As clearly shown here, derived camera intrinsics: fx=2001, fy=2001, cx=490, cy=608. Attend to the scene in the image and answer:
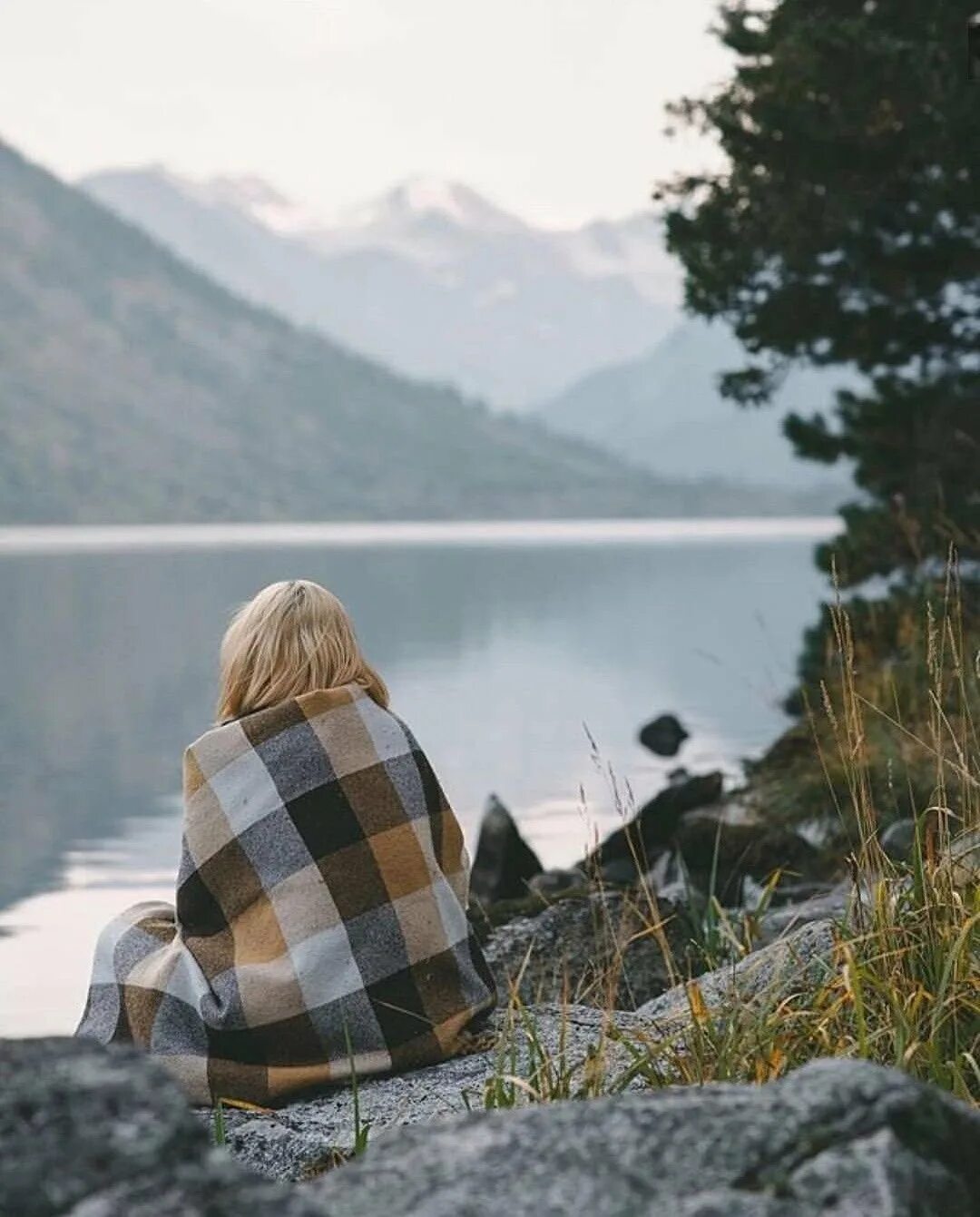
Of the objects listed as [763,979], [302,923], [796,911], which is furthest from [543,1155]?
[796,911]

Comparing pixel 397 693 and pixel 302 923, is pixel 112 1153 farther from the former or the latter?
pixel 397 693

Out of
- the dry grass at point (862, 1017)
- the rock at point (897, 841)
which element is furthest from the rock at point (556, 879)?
the dry grass at point (862, 1017)

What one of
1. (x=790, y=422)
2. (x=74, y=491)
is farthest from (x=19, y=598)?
(x=74, y=491)

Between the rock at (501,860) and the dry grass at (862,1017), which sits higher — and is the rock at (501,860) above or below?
below

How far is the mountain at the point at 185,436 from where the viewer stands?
533 feet

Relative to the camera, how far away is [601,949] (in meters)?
A: 6.01

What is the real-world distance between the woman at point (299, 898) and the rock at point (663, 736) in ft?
51.7

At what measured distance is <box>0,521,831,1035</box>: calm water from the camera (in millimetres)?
13164

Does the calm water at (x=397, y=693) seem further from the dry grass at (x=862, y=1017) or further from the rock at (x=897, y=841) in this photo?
the dry grass at (x=862, y=1017)

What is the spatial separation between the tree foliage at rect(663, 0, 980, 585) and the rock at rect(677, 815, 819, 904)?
12.1 ft

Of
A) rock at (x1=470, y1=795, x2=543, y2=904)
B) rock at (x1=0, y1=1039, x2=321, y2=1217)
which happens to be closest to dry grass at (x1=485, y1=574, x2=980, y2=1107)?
rock at (x1=0, y1=1039, x2=321, y2=1217)

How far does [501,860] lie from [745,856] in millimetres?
1342

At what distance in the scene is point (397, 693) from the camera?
84.2ft

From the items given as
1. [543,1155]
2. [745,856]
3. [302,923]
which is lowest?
[745,856]
